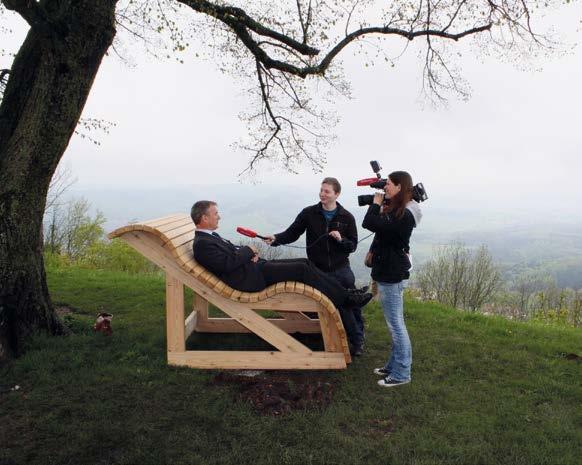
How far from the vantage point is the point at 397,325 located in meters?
4.44

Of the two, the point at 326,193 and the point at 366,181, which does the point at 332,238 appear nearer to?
the point at 326,193

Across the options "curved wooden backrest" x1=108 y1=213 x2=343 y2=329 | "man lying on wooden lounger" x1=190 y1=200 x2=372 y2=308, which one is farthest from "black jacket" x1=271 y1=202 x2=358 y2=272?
"curved wooden backrest" x1=108 y1=213 x2=343 y2=329

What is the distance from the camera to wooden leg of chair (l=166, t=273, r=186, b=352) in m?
4.68

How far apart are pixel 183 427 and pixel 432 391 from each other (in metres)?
2.30

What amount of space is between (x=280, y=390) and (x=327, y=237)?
1888mm

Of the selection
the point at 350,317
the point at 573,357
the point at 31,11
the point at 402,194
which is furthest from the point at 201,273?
the point at 573,357

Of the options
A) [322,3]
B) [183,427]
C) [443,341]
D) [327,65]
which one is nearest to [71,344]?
[183,427]

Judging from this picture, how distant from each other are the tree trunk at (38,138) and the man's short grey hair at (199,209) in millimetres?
1645

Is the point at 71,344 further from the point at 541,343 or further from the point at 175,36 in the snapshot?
the point at 541,343

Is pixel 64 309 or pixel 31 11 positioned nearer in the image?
pixel 31 11

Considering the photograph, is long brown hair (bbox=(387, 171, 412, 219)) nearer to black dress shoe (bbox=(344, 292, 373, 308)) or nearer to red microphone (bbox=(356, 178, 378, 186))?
red microphone (bbox=(356, 178, 378, 186))

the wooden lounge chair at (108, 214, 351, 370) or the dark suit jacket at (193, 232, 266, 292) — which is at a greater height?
the dark suit jacket at (193, 232, 266, 292)

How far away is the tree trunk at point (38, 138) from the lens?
15.7ft

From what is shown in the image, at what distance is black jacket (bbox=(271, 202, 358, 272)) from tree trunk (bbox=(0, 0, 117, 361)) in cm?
268
